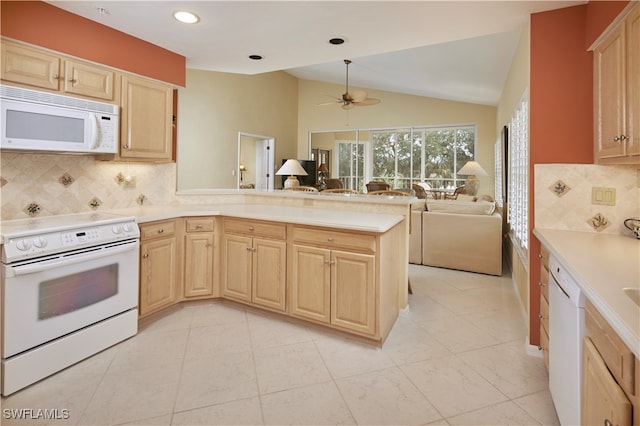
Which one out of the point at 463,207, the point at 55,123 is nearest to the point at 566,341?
the point at 463,207

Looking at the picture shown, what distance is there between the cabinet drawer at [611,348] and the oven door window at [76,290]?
2.69m

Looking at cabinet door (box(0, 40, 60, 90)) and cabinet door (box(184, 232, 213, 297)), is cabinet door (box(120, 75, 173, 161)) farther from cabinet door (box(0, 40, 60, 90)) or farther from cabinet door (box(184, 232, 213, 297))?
cabinet door (box(184, 232, 213, 297))

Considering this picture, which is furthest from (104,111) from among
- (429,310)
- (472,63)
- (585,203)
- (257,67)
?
(472,63)

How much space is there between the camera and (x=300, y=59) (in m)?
3.54

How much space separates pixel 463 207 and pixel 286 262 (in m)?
2.72

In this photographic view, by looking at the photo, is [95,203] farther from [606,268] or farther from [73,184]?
[606,268]

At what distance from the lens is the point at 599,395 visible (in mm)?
1085

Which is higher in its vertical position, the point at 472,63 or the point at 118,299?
the point at 472,63

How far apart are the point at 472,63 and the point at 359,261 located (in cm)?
387

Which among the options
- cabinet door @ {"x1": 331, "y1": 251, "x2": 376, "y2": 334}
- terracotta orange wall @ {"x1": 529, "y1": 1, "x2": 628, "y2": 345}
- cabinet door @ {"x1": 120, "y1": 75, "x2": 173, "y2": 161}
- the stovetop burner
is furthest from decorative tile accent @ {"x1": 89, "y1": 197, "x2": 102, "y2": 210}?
terracotta orange wall @ {"x1": 529, "y1": 1, "x2": 628, "y2": 345}

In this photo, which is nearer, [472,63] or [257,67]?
[257,67]

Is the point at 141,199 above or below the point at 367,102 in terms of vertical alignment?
below

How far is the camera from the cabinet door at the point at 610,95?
1.75 metres

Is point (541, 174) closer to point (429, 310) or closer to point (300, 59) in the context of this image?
point (429, 310)
